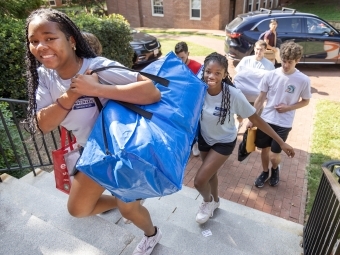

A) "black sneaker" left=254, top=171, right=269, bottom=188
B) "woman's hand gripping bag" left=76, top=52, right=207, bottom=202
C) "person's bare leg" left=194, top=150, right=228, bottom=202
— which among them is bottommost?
"black sneaker" left=254, top=171, right=269, bottom=188

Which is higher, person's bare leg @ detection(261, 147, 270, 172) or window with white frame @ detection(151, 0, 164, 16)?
window with white frame @ detection(151, 0, 164, 16)

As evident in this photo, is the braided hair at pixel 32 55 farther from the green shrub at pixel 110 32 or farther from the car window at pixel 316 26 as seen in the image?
the car window at pixel 316 26

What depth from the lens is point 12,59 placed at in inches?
192

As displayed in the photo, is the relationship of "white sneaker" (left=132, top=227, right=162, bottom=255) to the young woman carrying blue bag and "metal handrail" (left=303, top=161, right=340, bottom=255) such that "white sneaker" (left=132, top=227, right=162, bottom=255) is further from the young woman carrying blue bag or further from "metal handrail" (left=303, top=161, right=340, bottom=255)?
"metal handrail" (left=303, top=161, right=340, bottom=255)

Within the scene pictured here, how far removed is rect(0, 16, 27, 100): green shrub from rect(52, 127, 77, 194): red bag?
3589 mm

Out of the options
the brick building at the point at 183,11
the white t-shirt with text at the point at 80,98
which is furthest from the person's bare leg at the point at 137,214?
the brick building at the point at 183,11

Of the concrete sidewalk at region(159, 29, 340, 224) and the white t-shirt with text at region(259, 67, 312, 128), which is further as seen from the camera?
the concrete sidewalk at region(159, 29, 340, 224)

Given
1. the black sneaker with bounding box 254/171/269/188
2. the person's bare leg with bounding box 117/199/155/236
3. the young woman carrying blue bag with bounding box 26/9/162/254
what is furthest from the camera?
the black sneaker with bounding box 254/171/269/188

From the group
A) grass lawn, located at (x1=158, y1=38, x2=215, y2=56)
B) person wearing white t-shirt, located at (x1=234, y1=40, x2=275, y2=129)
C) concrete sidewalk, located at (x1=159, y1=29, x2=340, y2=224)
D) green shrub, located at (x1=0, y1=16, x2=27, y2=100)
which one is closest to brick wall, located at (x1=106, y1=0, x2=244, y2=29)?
grass lawn, located at (x1=158, y1=38, x2=215, y2=56)

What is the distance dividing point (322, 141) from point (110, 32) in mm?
5153

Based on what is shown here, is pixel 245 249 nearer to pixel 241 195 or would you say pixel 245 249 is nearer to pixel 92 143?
pixel 241 195

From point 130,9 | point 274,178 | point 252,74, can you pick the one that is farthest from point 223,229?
point 130,9

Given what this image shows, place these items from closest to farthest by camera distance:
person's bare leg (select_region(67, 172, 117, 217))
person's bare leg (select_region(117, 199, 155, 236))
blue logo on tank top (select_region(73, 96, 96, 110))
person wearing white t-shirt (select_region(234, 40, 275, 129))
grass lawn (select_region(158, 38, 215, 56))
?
blue logo on tank top (select_region(73, 96, 96, 110)), person's bare leg (select_region(67, 172, 117, 217)), person's bare leg (select_region(117, 199, 155, 236)), person wearing white t-shirt (select_region(234, 40, 275, 129)), grass lawn (select_region(158, 38, 215, 56))

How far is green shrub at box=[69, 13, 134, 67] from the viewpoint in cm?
627
